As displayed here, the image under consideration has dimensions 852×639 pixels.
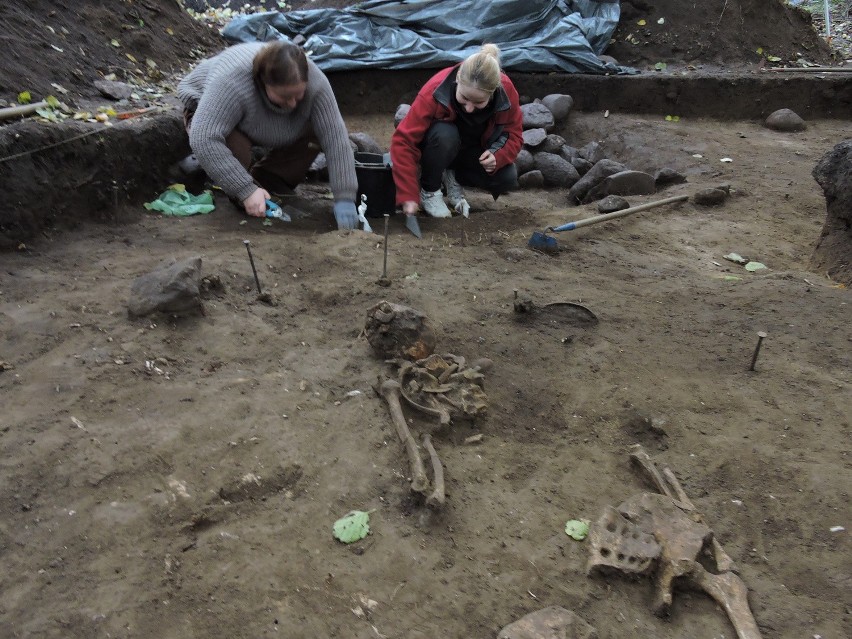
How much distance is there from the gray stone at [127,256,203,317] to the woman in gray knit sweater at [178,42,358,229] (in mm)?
1327

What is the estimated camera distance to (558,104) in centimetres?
782

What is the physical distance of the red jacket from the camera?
480 centimetres

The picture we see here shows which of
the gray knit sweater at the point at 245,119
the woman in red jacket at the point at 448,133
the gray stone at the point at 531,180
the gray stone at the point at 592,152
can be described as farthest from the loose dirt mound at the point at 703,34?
the gray knit sweater at the point at 245,119

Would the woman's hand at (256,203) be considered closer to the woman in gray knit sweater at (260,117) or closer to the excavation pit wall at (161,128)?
the woman in gray knit sweater at (260,117)

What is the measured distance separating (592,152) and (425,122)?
3.16 metres

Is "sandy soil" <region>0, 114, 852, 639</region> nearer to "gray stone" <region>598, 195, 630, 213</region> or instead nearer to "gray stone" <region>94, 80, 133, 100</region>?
"gray stone" <region>598, 195, 630, 213</region>

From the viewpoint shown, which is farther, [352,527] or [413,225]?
[413,225]

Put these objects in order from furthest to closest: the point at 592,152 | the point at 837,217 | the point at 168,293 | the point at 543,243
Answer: the point at 592,152 → the point at 543,243 → the point at 837,217 → the point at 168,293

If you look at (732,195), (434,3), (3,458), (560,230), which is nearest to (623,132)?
(732,195)

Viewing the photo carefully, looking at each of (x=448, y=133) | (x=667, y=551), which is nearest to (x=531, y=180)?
(x=448, y=133)

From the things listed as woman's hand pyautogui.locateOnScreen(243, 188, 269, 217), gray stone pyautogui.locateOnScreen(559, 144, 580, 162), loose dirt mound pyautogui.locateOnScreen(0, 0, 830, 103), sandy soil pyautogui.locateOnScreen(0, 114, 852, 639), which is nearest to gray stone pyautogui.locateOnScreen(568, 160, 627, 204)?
gray stone pyautogui.locateOnScreen(559, 144, 580, 162)

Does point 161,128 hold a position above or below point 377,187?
above

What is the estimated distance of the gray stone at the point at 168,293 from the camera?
3078 millimetres

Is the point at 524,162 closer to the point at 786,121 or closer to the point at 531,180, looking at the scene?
the point at 531,180
